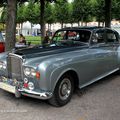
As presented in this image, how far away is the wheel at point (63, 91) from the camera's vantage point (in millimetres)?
5184

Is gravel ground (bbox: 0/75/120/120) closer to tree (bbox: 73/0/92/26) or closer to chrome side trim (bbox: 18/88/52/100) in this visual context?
chrome side trim (bbox: 18/88/52/100)

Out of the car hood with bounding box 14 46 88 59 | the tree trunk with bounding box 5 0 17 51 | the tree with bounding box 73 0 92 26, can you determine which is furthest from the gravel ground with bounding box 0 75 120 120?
the tree with bounding box 73 0 92 26

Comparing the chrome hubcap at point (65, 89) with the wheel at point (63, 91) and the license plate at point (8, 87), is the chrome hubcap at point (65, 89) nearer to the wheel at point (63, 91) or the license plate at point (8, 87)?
the wheel at point (63, 91)

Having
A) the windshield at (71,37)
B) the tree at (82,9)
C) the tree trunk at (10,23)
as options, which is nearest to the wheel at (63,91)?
the windshield at (71,37)

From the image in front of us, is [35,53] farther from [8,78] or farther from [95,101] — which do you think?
[95,101]

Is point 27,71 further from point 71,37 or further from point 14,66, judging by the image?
point 71,37

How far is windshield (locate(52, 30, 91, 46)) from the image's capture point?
6683mm

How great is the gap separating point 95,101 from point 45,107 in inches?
46.2

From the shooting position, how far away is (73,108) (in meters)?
5.25

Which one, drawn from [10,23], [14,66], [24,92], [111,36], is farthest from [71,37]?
[10,23]

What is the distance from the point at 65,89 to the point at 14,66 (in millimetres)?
1206

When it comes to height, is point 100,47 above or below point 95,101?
above

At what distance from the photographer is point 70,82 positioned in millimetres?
5578

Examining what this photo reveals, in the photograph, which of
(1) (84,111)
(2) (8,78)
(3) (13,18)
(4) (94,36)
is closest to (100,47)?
(4) (94,36)
